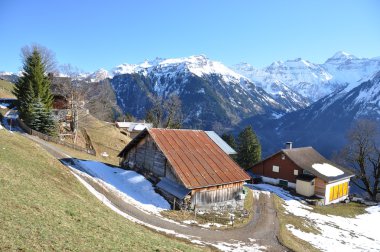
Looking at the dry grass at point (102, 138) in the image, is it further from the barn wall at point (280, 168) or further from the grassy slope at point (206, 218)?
the grassy slope at point (206, 218)

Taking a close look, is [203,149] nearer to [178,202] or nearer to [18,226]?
[178,202]

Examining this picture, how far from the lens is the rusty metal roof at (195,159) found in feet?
105

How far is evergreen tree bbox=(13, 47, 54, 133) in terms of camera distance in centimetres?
4919

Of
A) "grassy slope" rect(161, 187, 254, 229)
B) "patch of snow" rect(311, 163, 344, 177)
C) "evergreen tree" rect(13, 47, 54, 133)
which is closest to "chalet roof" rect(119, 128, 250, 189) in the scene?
"grassy slope" rect(161, 187, 254, 229)

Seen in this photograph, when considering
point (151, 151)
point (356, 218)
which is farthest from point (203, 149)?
point (356, 218)

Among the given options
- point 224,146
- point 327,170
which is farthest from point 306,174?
point 224,146

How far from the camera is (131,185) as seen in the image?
33812mm

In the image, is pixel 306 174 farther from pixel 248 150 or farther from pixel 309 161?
pixel 248 150

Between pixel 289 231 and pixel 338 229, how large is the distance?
8813mm

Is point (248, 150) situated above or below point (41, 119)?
below

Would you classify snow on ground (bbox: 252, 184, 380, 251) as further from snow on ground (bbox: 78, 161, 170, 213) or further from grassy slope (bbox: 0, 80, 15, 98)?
grassy slope (bbox: 0, 80, 15, 98)

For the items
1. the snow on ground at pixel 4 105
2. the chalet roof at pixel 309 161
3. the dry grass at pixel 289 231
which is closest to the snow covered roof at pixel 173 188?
the dry grass at pixel 289 231

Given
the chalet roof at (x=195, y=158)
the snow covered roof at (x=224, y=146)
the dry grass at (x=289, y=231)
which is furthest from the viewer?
the snow covered roof at (x=224, y=146)

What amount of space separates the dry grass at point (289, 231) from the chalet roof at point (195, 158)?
20.4ft
